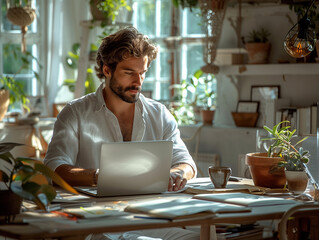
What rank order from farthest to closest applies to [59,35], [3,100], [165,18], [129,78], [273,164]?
[59,35] → [165,18] → [3,100] → [129,78] → [273,164]

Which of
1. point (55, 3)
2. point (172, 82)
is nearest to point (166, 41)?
point (172, 82)

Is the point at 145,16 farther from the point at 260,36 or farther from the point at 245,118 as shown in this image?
the point at 245,118

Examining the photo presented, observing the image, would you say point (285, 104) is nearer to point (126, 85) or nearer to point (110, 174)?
point (126, 85)

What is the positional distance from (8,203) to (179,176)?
2.88 feet

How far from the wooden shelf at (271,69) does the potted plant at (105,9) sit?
1201mm

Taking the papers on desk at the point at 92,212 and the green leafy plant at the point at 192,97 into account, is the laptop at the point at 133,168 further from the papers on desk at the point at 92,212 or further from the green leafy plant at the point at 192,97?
the green leafy plant at the point at 192,97

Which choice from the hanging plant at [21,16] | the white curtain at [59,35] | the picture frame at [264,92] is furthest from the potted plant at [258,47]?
the hanging plant at [21,16]

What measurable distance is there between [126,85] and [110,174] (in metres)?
0.83

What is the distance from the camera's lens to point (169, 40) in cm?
587

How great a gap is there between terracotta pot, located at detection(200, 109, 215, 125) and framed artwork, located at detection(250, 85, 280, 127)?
42 centimetres

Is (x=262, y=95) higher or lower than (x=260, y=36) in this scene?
lower

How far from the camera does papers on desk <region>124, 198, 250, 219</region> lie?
1.84 metres

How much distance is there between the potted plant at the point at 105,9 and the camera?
5.52 m

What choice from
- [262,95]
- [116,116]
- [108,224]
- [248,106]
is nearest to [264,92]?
[262,95]
